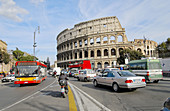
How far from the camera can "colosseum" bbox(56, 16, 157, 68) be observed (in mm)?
58969

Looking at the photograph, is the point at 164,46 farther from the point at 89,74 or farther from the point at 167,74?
the point at 89,74

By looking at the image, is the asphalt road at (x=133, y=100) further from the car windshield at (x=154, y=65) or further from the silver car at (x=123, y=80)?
the car windshield at (x=154, y=65)

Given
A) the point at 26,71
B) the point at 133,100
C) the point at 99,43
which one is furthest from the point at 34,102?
the point at 99,43

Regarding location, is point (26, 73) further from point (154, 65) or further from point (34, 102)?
point (154, 65)

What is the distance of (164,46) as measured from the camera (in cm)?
5544

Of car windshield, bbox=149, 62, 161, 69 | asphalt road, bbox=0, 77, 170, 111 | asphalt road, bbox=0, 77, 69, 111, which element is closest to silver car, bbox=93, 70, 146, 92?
asphalt road, bbox=0, 77, 170, 111

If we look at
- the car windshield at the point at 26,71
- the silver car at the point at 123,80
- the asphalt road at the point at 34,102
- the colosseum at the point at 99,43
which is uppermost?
the colosseum at the point at 99,43

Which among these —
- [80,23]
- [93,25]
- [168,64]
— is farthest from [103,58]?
[168,64]

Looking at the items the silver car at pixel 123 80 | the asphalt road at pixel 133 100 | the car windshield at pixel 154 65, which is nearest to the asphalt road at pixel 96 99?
the asphalt road at pixel 133 100

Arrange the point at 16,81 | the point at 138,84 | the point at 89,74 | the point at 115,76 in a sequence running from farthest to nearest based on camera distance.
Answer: the point at 89,74 < the point at 16,81 < the point at 115,76 < the point at 138,84

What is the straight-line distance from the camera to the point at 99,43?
6744 centimetres

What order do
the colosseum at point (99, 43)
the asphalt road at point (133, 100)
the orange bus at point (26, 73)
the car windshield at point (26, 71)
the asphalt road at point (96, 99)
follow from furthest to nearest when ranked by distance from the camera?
the colosseum at point (99, 43) → the car windshield at point (26, 71) → the orange bus at point (26, 73) → the asphalt road at point (96, 99) → the asphalt road at point (133, 100)

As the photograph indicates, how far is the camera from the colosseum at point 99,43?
193ft

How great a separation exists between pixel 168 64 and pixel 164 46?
117ft
